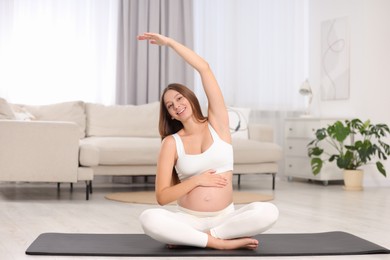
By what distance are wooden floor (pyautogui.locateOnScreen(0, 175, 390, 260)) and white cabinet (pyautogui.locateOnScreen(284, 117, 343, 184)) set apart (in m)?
0.20

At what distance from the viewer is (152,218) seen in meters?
2.74

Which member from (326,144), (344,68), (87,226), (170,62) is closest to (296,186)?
(326,144)

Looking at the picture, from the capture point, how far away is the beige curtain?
23.0 feet

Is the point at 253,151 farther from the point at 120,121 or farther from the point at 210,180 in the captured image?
the point at 210,180

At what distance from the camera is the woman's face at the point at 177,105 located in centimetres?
284

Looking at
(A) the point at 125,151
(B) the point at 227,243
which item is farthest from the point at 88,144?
(B) the point at 227,243

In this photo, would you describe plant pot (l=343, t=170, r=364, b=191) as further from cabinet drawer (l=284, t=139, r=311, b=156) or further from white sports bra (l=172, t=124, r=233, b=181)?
white sports bra (l=172, t=124, r=233, b=181)

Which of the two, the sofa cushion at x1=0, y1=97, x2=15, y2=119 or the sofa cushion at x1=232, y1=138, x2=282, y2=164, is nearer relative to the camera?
the sofa cushion at x1=0, y1=97, x2=15, y2=119

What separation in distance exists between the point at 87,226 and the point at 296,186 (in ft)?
11.3

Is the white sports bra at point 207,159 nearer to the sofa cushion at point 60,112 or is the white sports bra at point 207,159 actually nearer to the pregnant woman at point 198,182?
the pregnant woman at point 198,182

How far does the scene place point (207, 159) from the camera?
2.85 m

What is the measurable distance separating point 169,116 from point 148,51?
4.22 meters

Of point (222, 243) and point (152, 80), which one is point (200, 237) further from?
point (152, 80)

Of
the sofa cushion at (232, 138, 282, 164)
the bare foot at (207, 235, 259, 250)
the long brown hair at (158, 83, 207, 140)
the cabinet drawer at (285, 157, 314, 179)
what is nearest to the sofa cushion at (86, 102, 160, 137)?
the sofa cushion at (232, 138, 282, 164)
